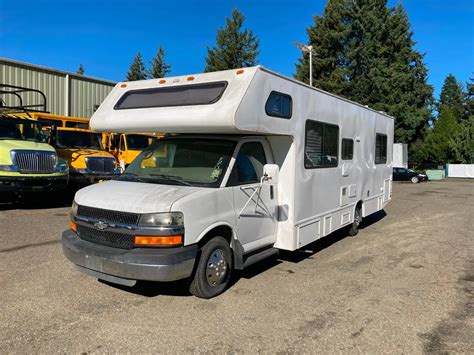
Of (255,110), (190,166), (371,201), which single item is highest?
(255,110)

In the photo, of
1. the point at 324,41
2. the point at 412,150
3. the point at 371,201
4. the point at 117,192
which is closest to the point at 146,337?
the point at 117,192

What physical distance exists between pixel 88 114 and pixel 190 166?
19004mm

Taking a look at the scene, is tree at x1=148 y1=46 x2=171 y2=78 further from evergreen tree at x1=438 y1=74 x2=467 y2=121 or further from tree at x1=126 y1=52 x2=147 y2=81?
evergreen tree at x1=438 y1=74 x2=467 y2=121

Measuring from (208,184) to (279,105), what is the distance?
5.20ft

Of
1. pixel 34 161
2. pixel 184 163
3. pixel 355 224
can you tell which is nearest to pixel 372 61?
pixel 355 224

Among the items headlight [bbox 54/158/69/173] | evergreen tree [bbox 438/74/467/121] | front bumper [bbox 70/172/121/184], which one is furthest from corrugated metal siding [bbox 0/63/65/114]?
evergreen tree [bbox 438/74/467/121]

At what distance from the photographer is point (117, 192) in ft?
16.1

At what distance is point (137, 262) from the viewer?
171 inches

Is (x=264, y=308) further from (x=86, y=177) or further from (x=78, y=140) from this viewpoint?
(x=78, y=140)

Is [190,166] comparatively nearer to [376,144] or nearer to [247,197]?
[247,197]

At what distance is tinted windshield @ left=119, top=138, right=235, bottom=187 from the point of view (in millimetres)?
5180

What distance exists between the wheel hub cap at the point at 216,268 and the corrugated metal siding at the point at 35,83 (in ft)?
55.1

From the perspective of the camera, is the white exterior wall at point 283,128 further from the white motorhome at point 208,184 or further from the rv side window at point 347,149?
→ the rv side window at point 347,149

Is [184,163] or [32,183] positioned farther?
[32,183]
